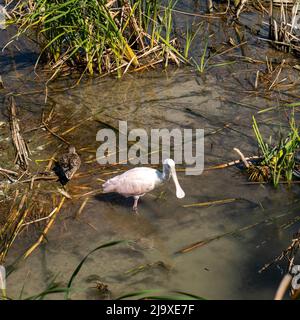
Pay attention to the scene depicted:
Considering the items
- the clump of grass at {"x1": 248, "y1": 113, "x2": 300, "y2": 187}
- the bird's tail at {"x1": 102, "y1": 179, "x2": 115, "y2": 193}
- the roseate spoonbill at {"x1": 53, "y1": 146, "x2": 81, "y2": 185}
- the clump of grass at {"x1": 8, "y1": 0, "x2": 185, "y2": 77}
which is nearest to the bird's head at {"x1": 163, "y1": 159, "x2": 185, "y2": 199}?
the bird's tail at {"x1": 102, "y1": 179, "x2": 115, "y2": 193}

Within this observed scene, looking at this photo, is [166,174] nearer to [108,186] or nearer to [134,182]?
[134,182]

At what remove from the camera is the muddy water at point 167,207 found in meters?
4.97

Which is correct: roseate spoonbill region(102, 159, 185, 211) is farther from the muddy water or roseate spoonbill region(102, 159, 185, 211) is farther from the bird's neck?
the muddy water

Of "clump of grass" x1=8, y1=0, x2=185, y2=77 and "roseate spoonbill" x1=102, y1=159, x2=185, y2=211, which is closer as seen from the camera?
"roseate spoonbill" x1=102, y1=159, x2=185, y2=211

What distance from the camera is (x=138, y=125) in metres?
6.98

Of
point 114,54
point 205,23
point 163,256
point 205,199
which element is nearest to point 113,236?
point 163,256

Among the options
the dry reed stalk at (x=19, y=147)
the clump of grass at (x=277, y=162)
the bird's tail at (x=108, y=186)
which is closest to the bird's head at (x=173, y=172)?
the bird's tail at (x=108, y=186)

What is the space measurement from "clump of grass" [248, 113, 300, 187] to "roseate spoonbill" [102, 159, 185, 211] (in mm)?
773

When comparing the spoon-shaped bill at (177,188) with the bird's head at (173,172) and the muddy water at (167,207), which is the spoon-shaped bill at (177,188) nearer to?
the bird's head at (173,172)

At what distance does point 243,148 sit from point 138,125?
3.90ft

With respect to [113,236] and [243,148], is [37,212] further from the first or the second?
[243,148]

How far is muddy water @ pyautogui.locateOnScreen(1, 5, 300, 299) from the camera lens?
4.97 m

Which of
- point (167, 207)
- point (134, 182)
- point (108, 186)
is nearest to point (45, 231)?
point (108, 186)

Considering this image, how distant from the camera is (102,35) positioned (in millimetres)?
7562
